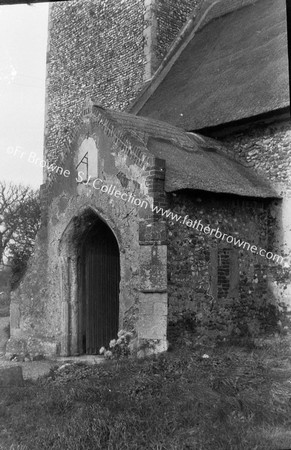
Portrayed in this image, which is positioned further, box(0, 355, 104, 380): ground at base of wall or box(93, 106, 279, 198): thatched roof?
box(93, 106, 279, 198): thatched roof

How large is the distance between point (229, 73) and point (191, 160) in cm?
389

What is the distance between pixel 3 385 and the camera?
6.56 m

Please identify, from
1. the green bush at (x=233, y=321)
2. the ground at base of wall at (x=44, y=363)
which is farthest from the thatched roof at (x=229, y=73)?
the ground at base of wall at (x=44, y=363)

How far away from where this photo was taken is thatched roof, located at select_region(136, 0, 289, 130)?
35.4 ft

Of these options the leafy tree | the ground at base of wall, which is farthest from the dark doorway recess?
the leafy tree

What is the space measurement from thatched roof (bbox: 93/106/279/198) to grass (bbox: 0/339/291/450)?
2.96 m

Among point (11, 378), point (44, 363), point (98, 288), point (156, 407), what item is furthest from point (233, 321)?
point (156, 407)

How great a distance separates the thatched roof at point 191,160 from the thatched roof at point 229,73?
0.95 metres

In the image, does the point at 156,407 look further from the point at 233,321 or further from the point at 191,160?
the point at 191,160

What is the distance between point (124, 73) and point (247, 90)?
6092 mm

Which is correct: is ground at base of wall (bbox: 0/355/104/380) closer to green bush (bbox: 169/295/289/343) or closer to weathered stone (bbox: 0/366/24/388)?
weathered stone (bbox: 0/366/24/388)

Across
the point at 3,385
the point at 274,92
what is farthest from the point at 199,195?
the point at 3,385

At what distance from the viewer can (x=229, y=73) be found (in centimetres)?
1238

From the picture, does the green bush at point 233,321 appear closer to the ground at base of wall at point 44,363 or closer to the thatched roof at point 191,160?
the ground at base of wall at point 44,363
